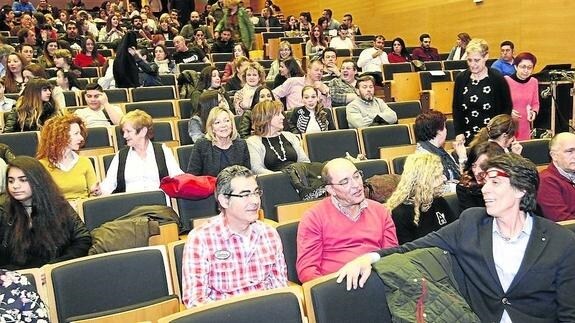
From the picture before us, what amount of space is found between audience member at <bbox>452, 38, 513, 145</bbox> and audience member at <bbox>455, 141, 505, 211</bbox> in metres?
1.33

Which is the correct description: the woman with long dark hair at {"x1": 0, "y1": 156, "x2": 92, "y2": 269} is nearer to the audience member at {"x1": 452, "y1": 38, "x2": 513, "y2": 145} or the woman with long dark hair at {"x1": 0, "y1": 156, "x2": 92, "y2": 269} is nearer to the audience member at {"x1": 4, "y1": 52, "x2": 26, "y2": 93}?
the audience member at {"x1": 452, "y1": 38, "x2": 513, "y2": 145}

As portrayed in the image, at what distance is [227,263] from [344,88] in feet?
13.9

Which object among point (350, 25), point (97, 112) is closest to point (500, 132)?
point (97, 112)

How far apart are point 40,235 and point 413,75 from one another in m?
5.86

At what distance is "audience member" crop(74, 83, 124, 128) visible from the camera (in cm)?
557

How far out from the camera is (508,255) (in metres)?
2.30

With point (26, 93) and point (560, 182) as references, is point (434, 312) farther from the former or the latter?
point (26, 93)

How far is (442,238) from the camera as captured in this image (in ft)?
7.75

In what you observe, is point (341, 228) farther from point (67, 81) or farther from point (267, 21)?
point (267, 21)

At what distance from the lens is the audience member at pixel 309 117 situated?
18.1 feet

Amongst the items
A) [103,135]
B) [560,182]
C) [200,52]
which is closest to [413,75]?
[200,52]

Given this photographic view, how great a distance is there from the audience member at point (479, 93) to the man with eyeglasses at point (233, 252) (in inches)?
102

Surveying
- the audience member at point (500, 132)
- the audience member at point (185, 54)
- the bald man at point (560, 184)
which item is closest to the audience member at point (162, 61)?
the audience member at point (185, 54)

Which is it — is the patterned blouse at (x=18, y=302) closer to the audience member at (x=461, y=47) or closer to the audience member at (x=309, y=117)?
the audience member at (x=309, y=117)
